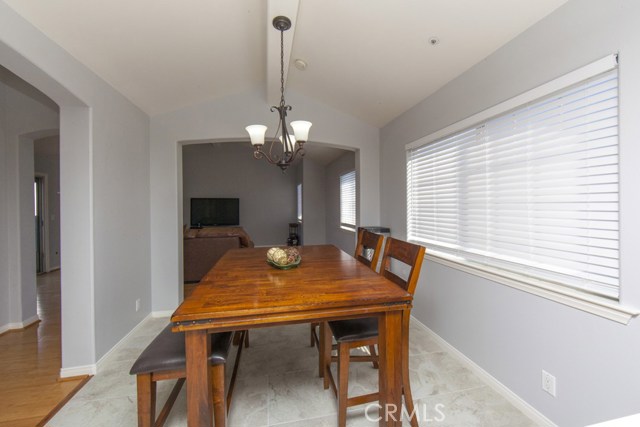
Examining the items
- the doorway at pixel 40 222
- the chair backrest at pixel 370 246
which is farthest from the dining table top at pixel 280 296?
the doorway at pixel 40 222

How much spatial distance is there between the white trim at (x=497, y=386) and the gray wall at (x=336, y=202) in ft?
8.36

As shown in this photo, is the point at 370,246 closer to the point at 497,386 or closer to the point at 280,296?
Answer: the point at 280,296

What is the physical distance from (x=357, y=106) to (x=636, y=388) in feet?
9.97

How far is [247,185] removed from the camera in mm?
8188

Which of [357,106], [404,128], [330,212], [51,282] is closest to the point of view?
[404,128]

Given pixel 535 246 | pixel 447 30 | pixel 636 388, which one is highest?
pixel 447 30

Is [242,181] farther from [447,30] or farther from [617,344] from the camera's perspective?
[617,344]

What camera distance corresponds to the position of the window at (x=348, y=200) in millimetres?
4883

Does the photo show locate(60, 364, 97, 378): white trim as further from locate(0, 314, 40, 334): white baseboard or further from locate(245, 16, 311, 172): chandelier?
locate(245, 16, 311, 172): chandelier

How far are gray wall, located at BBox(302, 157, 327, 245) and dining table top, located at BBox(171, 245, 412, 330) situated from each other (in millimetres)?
5084

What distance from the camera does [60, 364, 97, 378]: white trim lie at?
6.42 feet

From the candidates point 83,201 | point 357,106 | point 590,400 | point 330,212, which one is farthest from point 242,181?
point 590,400

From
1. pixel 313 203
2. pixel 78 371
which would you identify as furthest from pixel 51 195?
pixel 313 203

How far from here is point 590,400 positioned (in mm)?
1310
